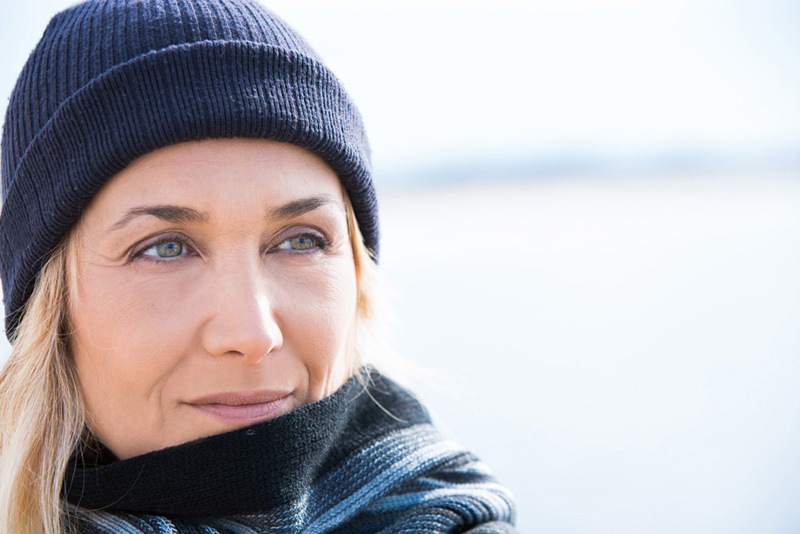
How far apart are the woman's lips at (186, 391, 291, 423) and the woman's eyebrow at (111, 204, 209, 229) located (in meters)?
0.31

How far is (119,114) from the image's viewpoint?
1.37 metres

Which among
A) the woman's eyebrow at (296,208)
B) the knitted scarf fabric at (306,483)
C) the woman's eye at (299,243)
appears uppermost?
the woman's eyebrow at (296,208)

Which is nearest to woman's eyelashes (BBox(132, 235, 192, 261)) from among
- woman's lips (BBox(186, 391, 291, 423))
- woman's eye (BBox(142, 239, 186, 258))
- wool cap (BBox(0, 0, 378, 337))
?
woman's eye (BBox(142, 239, 186, 258))

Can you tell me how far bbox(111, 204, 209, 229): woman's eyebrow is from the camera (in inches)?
52.8

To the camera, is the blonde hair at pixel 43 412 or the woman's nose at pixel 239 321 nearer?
the woman's nose at pixel 239 321

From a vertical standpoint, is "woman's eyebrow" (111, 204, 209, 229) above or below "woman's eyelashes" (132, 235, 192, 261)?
above

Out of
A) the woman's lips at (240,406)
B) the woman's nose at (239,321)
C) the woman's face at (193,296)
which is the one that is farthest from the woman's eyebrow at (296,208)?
the woman's lips at (240,406)

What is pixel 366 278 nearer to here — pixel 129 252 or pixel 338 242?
pixel 338 242

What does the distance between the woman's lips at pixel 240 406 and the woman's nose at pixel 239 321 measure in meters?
0.08

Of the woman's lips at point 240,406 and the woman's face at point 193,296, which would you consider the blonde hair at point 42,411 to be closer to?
the woman's face at point 193,296

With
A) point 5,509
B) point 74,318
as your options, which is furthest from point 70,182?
point 5,509

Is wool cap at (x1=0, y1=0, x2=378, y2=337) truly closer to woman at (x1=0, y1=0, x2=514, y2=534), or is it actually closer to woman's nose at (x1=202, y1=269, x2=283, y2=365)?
woman at (x1=0, y1=0, x2=514, y2=534)

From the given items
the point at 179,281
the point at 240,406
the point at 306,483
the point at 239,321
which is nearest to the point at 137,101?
the point at 179,281

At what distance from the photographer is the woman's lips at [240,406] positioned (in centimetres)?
138
